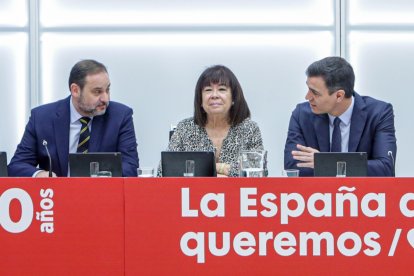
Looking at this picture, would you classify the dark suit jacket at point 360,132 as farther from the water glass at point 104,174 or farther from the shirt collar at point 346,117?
the water glass at point 104,174

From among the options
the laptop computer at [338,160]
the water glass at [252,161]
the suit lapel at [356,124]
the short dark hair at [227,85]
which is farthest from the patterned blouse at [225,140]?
the laptop computer at [338,160]

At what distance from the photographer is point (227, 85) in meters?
3.65

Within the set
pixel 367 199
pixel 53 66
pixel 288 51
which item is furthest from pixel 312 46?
pixel 367 199

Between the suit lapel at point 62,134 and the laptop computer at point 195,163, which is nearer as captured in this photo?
the laptop computer at point 195,163

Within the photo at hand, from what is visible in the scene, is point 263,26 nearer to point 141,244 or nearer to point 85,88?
point 85,88

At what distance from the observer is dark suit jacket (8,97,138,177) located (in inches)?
145

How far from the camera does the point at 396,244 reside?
2.51 metres

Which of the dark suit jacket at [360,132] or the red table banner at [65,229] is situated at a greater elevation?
the dark suit jacket at [360,132]

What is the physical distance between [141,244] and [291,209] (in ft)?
1.71

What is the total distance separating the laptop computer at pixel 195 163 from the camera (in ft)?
9.52

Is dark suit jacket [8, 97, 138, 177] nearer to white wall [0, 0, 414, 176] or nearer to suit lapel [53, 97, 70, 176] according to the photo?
suit lapel [53, 97, 70, 176]

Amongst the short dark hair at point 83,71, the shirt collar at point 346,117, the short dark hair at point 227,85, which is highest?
the short dark hair at point 83,71

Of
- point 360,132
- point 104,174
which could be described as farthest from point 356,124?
point 104,174

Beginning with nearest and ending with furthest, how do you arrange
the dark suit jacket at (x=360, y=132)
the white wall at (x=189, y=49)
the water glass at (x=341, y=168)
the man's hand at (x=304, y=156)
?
the water glass at (x=341, y=168) → the man's hand at (x=304, y=156) → the dark suit jacket at (x=360, y=132) → the white wall at (x=189, y=49)
